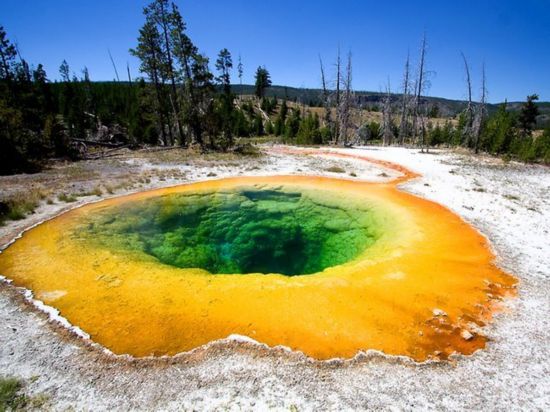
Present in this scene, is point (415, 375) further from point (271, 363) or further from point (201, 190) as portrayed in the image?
point (201, 190)

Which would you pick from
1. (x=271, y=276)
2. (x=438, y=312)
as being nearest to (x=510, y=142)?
(x=438, y=312)

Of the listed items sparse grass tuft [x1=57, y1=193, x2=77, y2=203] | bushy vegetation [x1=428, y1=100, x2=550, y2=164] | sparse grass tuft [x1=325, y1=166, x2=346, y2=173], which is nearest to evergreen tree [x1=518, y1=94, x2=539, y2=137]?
bushy vegetation [x1=428, y1=100, x2=550, y2=164]

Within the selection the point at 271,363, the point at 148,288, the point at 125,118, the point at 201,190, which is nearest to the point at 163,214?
the point at 201,190

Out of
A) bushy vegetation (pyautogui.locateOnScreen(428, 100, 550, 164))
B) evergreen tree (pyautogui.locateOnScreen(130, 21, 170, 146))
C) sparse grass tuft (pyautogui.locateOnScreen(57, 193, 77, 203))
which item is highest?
evergreen tree (pyautogui.locateOnScreen(130, 21, 170, 146))

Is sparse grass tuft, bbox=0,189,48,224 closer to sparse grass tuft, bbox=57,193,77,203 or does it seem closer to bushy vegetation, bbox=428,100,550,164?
sparse grass tuft, bbox=57,193,77,203

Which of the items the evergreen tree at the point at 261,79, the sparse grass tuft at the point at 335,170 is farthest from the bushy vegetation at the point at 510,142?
the evergreen tree at the point at 261,79

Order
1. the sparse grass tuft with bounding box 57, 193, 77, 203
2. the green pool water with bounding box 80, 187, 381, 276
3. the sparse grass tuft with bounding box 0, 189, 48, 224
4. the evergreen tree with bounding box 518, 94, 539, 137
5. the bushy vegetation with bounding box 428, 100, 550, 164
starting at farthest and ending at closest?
the evergreen tree with bounding box 518, 94, 539, 137, the bushy vegetation with bounding box 428, 100, 550, 164, the sparse grass tuft with bounding box 57, 193, 77, 203, the sparse grass tuft with bounding box 0, 189, 48, 224, the green pool water with bounding box 80, 187, 381, 276
